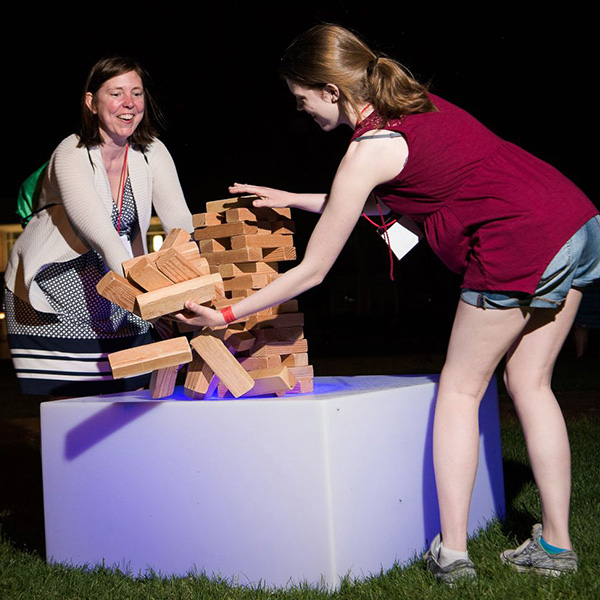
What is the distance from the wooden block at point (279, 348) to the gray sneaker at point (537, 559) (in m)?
0.95

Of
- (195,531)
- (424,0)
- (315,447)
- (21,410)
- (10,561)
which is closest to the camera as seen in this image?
(315,447)

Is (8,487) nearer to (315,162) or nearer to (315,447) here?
(315,447)

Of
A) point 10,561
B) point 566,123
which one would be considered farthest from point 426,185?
point 566,123

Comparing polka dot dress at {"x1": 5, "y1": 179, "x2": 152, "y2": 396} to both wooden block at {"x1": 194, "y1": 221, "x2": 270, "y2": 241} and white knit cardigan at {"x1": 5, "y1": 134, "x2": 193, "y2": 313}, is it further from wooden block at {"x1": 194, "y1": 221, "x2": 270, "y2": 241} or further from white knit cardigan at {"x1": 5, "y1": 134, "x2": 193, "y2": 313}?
wooden block at {"x1": 194, "y1": 221, "x2": 270, "y2": 241}

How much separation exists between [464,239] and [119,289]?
1043mm

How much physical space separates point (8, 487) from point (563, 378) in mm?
6379

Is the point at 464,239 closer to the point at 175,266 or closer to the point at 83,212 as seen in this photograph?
the point at 175,266

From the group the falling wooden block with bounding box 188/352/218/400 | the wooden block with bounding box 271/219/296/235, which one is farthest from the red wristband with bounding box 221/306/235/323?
the wooden block with bounding box 271/219/296/235

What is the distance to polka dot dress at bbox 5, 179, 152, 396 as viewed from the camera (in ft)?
10.9

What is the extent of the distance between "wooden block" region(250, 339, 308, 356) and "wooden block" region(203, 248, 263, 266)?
0.99 ft

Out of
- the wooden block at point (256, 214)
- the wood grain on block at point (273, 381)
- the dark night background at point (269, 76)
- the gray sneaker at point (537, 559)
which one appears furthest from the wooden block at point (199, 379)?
the dark night background at point (269, 76)

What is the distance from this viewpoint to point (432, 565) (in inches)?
97.7

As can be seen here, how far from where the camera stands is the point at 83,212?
3035mm

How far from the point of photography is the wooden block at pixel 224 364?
259cm
